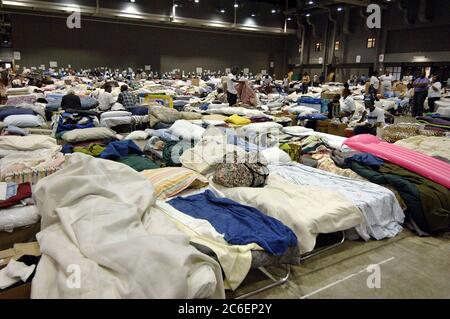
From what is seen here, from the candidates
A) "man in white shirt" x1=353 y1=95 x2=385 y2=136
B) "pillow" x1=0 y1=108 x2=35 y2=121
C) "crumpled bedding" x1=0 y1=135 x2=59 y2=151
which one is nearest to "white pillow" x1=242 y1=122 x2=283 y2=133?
"man in white shirt" x1=353 y1=95 x2=385 y2=136

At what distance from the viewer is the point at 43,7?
1523 cm

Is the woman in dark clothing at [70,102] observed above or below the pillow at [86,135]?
above

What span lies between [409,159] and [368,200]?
109 cm

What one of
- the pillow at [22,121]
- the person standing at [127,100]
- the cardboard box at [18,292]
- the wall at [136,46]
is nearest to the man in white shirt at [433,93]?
the person standing at [127,100]

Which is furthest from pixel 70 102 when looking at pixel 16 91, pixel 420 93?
pixel 420 93

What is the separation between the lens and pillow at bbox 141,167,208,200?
2926 millimetres

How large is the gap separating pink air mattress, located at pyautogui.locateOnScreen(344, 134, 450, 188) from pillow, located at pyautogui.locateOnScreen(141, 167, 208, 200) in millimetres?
2132

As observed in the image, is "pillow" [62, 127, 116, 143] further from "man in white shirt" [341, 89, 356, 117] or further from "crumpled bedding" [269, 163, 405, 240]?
"man in white shirt" [341, 89, 356, 117]

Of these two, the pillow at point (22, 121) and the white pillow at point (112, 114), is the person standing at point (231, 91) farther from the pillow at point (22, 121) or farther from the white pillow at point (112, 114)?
the pillow at point (22, 121)

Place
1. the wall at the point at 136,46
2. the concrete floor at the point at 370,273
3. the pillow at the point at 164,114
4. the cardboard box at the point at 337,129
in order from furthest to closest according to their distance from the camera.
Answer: the wall at the point at 136,46
the cardboard box at the point at 337,129
the pillow at the point at 164,114
the concrete floor at the point at 370,273

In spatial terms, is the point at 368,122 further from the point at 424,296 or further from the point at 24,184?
the point at 24,184

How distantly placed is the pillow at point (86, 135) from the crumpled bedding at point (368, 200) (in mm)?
2464

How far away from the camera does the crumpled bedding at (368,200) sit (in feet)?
10.0

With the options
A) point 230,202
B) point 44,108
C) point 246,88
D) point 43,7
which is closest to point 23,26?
point 43,7
